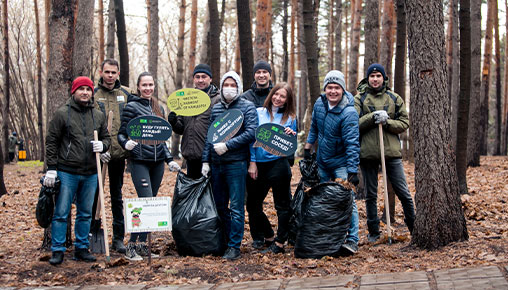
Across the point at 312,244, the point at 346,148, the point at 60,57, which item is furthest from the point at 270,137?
the point at 60,57

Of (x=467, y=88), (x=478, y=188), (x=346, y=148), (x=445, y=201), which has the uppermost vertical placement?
(x=467, y=88)

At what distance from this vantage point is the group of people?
5770 millimetres

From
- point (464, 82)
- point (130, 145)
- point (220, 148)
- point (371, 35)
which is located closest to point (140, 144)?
point (130, 145)

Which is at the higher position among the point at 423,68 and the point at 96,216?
the point at 423,68

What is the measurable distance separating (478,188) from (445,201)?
6.59m

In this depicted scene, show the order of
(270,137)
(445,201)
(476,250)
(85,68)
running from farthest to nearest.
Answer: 1. (85,68)
2. (270,137)
3. (445,201)
4. (476,250)

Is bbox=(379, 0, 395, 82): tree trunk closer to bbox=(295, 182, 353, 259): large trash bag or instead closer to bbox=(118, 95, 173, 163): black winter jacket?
bbox=(295, 182, 353, 259): large trash bag

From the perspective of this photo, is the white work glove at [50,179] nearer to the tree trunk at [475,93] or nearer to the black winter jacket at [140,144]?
the black winter jacket at [140,144]

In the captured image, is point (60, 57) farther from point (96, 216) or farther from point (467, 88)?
point (467, 88)

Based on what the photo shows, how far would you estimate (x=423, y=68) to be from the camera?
5.62 meters

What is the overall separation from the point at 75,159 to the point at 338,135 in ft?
9.67

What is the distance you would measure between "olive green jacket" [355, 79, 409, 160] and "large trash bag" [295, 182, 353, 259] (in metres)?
0.96

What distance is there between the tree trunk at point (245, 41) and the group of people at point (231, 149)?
246cm

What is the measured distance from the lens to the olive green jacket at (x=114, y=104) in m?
6.27
